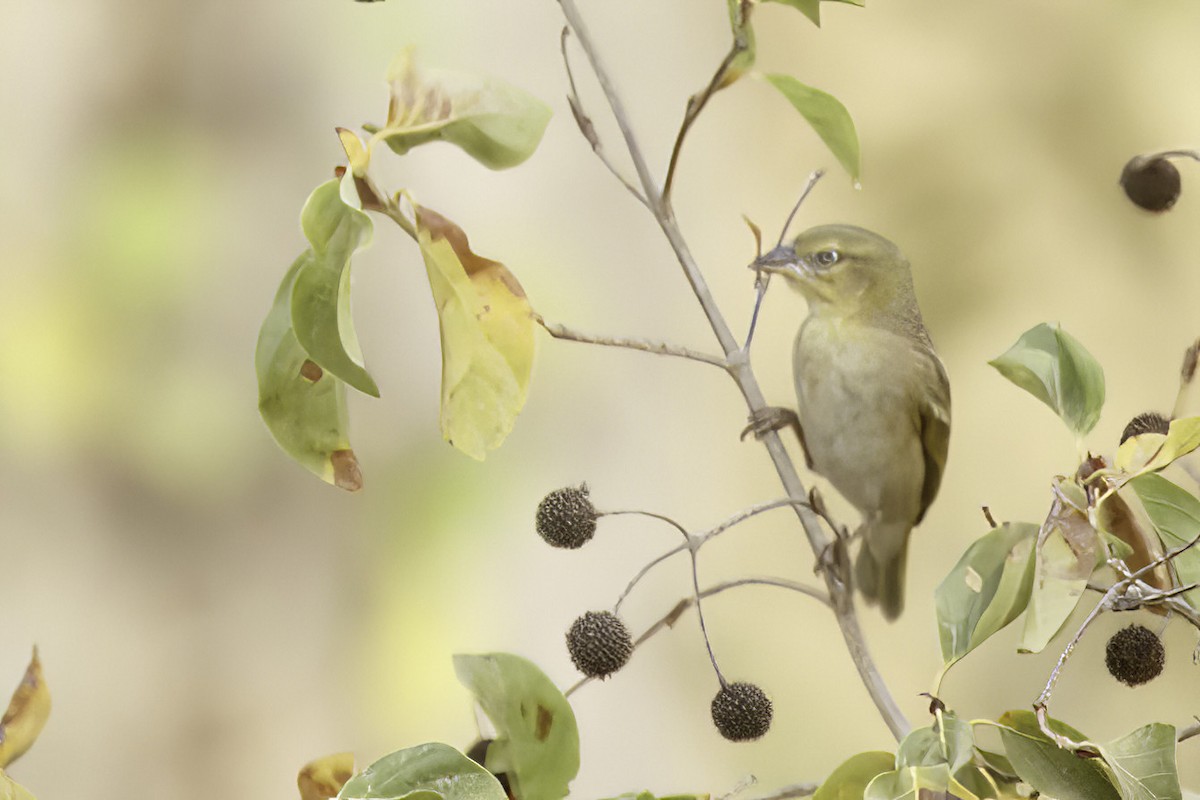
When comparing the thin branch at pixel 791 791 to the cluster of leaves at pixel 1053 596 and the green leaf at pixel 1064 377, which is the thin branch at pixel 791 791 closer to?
the cluster of leaves at pixel 1053 596

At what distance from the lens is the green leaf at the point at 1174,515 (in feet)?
1.29

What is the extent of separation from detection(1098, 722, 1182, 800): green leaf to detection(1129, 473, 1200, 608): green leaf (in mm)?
71

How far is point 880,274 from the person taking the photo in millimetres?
528

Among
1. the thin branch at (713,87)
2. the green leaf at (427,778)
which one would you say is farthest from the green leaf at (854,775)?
the thin branch at (713,87)

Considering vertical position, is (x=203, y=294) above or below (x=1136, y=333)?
above

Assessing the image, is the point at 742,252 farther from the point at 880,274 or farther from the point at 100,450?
the point at 100,450

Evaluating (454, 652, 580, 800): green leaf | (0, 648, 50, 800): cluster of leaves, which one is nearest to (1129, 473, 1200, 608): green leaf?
(454, 652, 580, 800): green leaf

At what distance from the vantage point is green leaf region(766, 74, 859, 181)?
42 centimetres

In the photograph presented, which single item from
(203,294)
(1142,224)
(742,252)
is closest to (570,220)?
(742,252)

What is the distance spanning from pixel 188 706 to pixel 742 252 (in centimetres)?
46

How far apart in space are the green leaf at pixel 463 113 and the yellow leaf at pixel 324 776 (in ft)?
0.74

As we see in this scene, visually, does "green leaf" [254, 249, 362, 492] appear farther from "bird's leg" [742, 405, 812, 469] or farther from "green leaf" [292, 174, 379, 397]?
"bird's leg" [742, 405, 812, 469]

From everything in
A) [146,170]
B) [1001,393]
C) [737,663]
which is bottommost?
[737,663]

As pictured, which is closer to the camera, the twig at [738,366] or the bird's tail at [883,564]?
the twig at [738,366]
